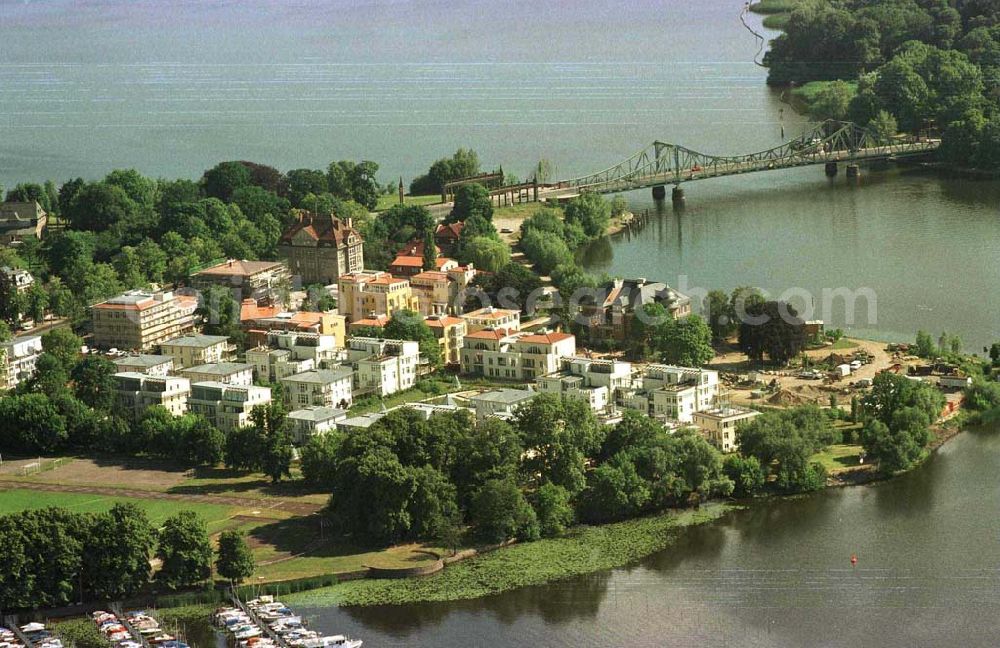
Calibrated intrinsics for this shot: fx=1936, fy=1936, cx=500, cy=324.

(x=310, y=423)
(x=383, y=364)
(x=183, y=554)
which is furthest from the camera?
(x=383, y=364)

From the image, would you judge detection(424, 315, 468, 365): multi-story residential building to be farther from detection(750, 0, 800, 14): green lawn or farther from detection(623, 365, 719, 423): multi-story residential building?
detection(750, 0, 800, 14): green lawn

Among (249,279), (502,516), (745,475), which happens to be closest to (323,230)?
(249,279)

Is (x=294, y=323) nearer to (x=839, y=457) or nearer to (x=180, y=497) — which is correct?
(x=180, y=497)

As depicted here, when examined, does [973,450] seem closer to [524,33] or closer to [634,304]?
[634,304]

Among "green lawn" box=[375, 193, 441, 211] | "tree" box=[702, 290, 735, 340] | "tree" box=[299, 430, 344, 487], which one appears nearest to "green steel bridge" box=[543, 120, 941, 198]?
"green lawn" box=[375, 193, 441, 211]

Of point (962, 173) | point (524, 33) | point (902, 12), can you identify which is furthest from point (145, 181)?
point (524, 33)

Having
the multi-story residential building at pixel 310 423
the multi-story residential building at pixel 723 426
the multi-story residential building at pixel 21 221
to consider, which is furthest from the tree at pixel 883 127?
the multi-story residential building at pixel 310 423

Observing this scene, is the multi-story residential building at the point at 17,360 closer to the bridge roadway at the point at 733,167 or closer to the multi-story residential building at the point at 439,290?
the multi-story residential building at the point at 439,290
